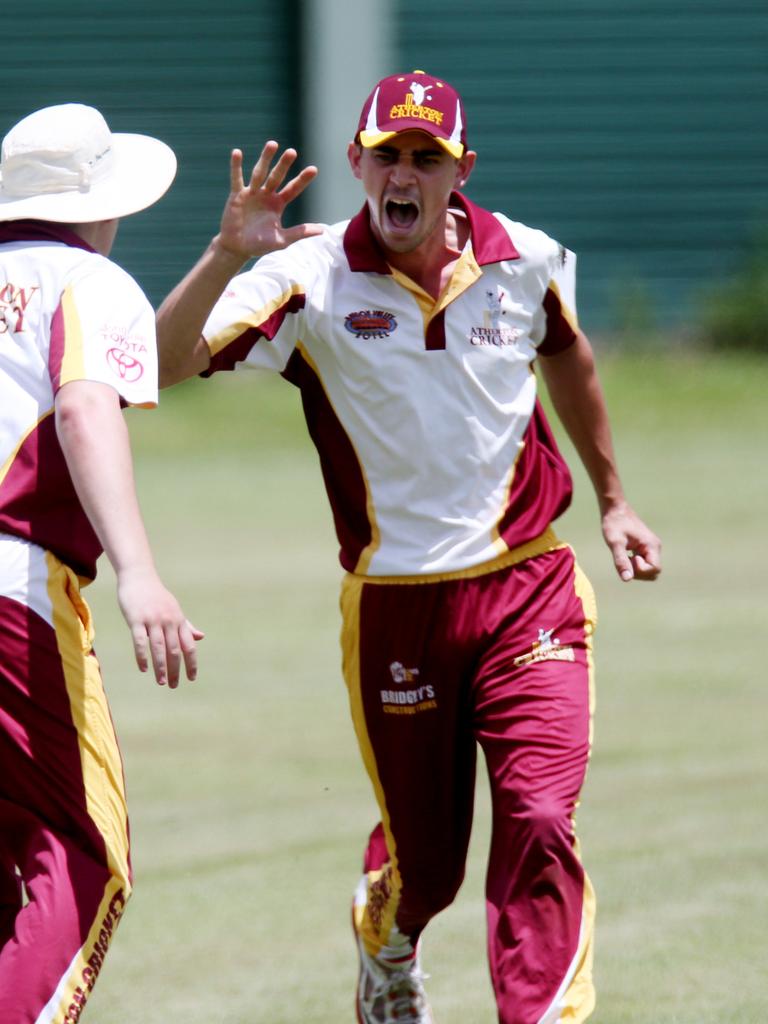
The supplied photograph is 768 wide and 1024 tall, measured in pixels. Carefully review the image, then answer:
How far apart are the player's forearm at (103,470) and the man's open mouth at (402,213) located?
57.5 inches

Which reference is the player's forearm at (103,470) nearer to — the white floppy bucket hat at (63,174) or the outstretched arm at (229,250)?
the white floppy bucket hat at (63,174)

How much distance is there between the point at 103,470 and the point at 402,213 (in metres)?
1.65

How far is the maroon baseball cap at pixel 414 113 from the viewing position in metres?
5.06

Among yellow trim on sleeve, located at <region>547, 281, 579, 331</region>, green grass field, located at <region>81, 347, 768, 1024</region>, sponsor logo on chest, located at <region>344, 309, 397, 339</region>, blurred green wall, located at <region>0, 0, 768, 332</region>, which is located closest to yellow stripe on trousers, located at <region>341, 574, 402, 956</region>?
green grass field, located at <region>81, 347, 768, 1024</region>

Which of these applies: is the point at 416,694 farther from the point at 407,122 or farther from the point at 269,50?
the point at 269,50

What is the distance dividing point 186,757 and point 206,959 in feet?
8.73

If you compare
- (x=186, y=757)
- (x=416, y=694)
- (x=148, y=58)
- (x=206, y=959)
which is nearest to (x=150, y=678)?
(x=186, y=757)

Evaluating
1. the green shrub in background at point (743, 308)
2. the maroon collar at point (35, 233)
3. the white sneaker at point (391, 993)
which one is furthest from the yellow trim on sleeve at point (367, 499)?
the green shrub in background at point (743, 308)

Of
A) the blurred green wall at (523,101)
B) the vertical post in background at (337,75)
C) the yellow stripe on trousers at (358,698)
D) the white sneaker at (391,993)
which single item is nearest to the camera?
the yellow stripe on trousers at (358,698)

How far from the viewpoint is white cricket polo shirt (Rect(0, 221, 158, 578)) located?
13.1 ft

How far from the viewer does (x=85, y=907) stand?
13.2 feet

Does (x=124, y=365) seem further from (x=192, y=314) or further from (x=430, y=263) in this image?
(x=430, y=263)

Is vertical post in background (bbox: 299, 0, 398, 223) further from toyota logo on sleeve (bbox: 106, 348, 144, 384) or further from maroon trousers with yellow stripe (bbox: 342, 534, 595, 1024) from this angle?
toyota logo on sleeve (bbox: 106, 348, 144, 384)

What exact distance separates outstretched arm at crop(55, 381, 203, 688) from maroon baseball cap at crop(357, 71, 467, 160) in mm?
1586
